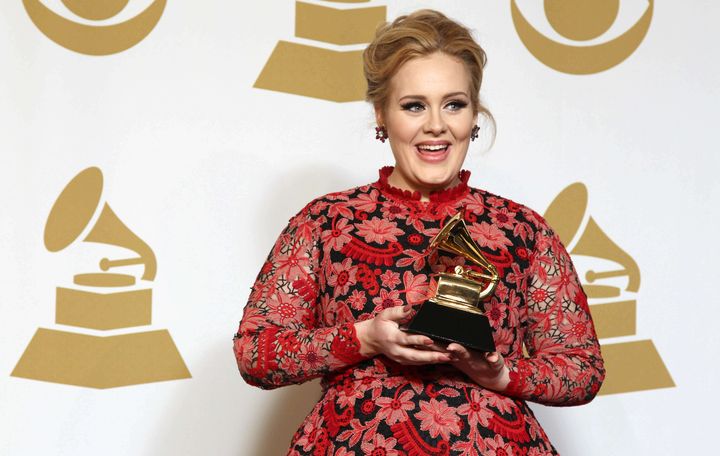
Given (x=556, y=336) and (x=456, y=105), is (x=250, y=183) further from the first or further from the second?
(x=556, y=336)

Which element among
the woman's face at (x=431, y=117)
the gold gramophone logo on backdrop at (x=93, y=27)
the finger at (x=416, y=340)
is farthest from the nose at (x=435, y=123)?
the gold gramophone logo on backdrop at (x=93, y=27)

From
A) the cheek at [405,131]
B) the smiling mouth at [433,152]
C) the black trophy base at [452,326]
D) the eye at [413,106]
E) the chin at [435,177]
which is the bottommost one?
the black trophy base at [452,326]

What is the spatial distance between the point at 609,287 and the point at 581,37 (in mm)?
645

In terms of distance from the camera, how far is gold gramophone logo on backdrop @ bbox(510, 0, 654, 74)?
9.23 ft

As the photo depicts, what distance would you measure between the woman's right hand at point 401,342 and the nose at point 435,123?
0.33m

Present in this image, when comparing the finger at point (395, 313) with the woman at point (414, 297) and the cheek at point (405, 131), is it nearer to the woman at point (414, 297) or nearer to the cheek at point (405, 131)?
the woman at point (414, 297)

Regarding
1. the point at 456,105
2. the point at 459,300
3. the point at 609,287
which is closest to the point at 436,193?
the point at 456,105

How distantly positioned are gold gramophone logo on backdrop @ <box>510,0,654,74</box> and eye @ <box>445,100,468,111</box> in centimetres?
105

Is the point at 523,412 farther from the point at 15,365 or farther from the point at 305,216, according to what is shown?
the point at 15,365

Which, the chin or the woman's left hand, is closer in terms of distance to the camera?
the woman's left hand

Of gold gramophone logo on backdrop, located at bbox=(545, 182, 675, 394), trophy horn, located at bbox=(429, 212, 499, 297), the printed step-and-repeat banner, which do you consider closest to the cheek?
trophy horn, located at bbox=(429, 212, 499, 297)

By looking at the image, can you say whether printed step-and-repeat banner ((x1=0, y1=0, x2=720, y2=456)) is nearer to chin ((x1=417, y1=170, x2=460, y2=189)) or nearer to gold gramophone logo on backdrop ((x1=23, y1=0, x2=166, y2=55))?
gold gramophone logo on backdrop ((x1=23, y1=0, x2=166, y2=55))

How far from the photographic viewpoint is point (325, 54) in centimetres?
264

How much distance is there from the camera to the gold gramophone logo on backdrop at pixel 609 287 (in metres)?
2.82
